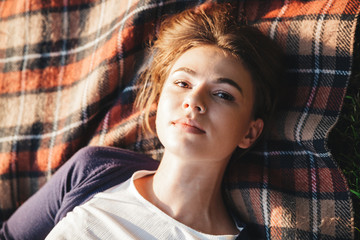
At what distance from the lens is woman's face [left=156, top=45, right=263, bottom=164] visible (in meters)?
1.42

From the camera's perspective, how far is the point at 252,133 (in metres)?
1.66

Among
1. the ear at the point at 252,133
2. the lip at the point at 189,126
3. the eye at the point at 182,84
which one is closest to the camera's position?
the lip at the point at 189,126

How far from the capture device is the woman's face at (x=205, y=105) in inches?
55.7

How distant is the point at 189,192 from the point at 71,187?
1.65 ft

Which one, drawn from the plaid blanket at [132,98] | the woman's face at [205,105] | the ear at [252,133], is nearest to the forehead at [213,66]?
the woman's face at [205,105]

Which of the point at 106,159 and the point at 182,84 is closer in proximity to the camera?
the point at 182,84

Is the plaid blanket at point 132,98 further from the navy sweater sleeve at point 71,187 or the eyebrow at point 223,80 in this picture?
the eyebrow at point 223,80

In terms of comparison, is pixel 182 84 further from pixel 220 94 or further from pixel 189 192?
pixel 189 192

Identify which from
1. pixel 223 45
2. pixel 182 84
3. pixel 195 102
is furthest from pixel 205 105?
pixel 223 45

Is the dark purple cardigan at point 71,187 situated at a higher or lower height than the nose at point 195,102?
lower

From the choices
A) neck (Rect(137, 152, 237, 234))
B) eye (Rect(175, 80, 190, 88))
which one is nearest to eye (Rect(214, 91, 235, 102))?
→ eye (Rect(175, 80, 190, 88))

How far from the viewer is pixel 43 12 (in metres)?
2.02

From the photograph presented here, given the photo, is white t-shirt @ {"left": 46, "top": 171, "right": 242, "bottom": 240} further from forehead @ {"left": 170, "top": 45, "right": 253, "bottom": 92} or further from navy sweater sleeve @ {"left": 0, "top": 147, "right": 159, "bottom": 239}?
forehead @ {"left": 170, "top": 45, "right": 253, "bottom": 92}

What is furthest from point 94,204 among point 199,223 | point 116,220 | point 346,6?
point 346,6
